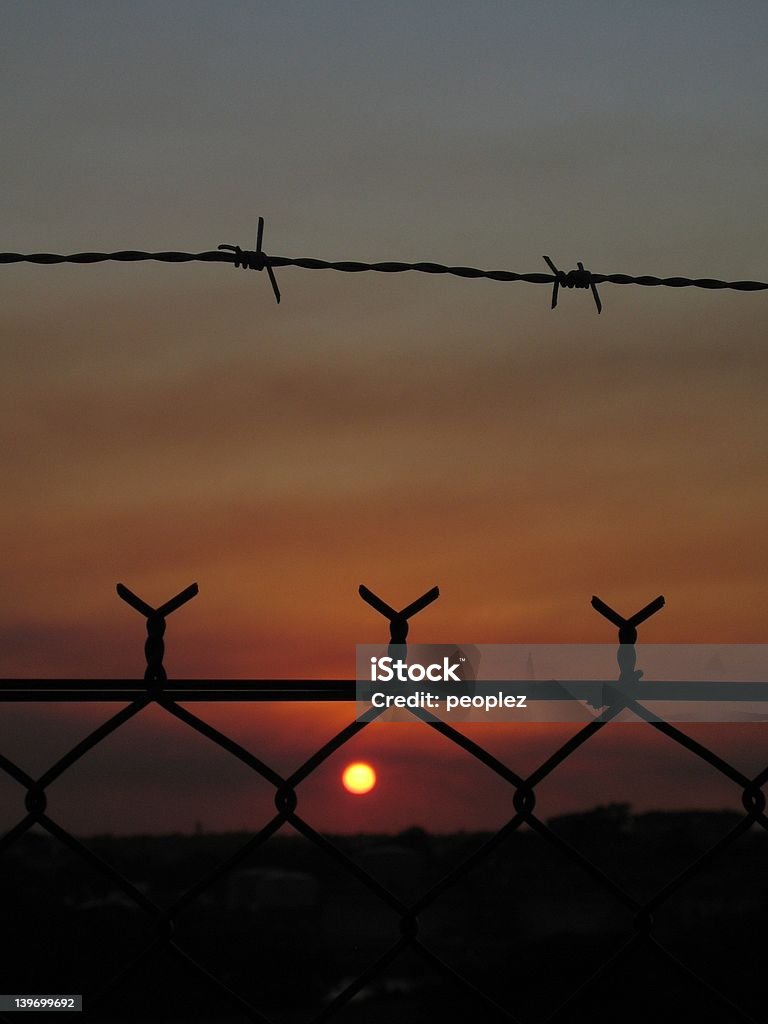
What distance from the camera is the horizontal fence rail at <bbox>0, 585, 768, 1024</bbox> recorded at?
1341 mm

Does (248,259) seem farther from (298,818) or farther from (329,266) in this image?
(298,818)

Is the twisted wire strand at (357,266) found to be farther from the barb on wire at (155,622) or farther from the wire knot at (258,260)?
the barb on wire at (155,622)

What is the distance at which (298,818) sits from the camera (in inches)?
56.0

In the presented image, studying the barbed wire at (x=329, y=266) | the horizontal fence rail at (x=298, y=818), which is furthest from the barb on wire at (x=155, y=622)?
the barbed wire at (x=329, y=266)

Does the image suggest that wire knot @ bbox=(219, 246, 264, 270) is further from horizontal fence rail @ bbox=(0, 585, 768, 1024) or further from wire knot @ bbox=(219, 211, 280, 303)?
horizontal fence rail @ bbox=(0, 585, 768, 1024)

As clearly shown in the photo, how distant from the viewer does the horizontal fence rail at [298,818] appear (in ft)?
4.40

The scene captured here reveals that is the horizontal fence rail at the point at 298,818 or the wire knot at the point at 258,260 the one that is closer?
the horizontal fence rail at the point at 298,818

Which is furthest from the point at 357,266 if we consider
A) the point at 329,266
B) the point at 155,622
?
the point at 155,622

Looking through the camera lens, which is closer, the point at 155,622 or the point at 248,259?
the point at 155,622

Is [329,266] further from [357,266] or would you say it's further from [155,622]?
[155,622]

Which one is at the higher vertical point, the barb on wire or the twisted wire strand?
the twisted wire strand

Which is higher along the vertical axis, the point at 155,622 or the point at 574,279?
the point at 574,279

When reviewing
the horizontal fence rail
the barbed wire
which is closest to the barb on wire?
the horizontal fence rail

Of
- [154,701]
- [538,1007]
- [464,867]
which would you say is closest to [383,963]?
[464,867]
